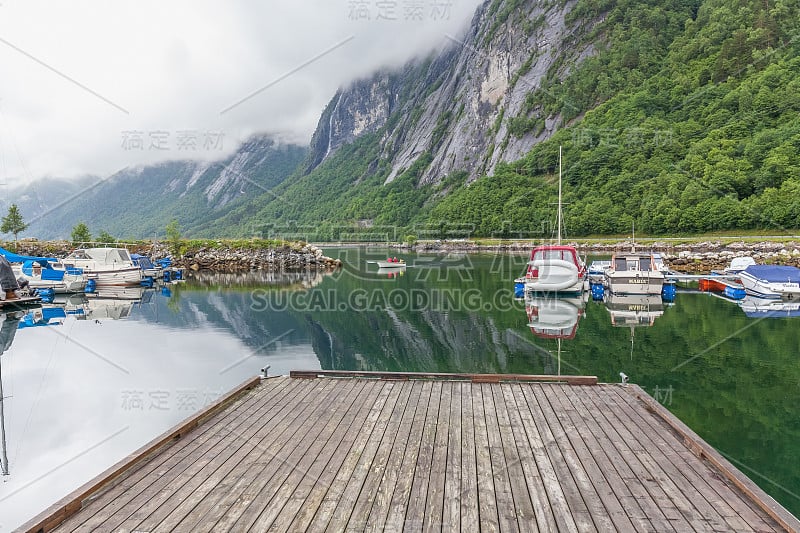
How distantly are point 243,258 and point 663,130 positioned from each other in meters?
69.8

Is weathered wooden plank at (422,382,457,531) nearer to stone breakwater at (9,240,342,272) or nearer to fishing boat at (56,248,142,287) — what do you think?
fishing boat at (56,248,142,287)

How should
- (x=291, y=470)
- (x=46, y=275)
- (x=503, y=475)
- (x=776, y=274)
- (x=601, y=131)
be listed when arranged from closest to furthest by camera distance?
(x=503, y=475) → (x=291, y=470) → (x=776, y=274) → (x=46, y=275) → (x=601, y=131)

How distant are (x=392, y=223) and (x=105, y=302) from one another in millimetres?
115810

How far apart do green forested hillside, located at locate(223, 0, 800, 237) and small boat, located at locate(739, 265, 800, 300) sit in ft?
107

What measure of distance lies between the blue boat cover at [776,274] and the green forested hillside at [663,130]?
32.5 metres

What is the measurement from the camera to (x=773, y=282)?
27844mm

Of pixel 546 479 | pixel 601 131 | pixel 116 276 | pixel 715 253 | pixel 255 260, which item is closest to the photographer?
pixel 546 479

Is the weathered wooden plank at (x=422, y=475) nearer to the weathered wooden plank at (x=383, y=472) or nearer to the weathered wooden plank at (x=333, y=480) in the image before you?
the weathered wooden plank at (x=383, y=472)

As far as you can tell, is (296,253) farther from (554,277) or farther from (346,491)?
(346,491)

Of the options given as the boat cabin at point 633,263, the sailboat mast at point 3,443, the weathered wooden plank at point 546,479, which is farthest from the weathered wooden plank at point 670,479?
the boat cabin at point 633,263

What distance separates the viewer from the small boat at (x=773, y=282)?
89.8 feet

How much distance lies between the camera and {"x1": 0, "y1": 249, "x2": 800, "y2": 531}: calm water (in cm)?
915

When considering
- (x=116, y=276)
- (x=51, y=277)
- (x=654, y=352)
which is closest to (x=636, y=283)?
(x=654, y=352)

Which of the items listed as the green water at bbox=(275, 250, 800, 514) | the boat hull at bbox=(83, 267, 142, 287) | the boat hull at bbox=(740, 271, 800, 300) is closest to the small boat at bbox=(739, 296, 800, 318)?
the boat hull at bbox=(740, 271, 800, 300)
